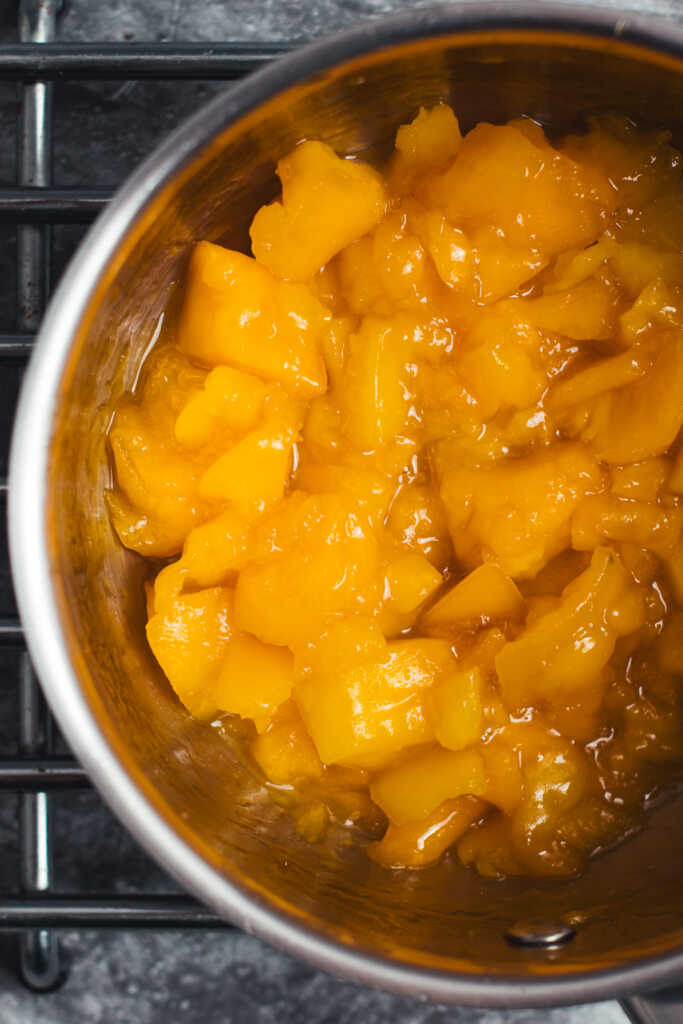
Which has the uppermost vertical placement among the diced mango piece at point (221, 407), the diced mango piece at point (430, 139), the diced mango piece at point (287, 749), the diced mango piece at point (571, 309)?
the diced mango piece at point (430, 139)

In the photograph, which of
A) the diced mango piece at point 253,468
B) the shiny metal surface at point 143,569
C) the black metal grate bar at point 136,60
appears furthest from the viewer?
the black metal grate bar at point 136,60

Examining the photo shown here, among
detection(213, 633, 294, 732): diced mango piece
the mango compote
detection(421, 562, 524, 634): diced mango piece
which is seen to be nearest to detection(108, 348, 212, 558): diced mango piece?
the mango compote

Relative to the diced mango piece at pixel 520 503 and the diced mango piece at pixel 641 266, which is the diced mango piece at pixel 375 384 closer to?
the diced mango piece at pixel 520 503

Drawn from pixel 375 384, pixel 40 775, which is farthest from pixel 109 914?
pixel 375 384

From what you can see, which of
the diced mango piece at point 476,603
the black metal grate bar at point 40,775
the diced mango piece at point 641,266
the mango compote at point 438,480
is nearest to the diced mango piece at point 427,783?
the mango compote at point 438,480

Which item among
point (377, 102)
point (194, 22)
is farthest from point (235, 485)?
point (194, 22)

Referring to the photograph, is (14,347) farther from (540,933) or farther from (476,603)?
(540,933)
